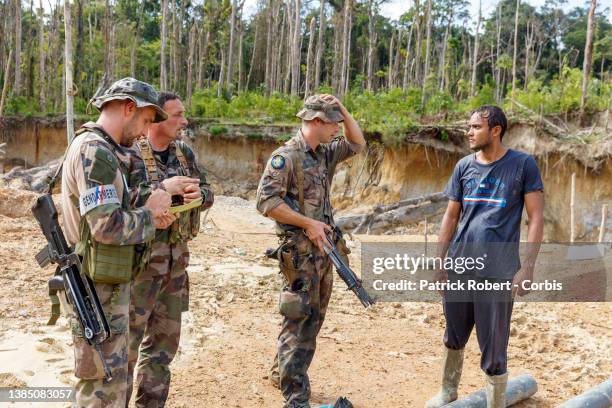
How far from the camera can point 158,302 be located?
10.6 feet

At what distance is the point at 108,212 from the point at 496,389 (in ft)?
7.96

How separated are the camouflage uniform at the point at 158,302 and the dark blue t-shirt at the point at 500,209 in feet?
5.64

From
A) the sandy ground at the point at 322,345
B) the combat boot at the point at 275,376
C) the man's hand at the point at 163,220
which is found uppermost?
the man's hand at the point at 163,220

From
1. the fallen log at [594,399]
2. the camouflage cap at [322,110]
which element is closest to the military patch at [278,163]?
the camouflage cap at [322,110]

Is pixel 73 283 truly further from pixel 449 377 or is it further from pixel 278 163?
pixel 449 377

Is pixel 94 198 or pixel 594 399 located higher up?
pixel 94 198

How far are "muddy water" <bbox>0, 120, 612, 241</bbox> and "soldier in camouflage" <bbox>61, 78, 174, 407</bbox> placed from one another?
1421cm

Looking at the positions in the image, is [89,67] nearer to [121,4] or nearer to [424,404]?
[121,4]

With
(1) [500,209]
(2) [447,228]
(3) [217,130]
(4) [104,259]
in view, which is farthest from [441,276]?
(3) [217,130]

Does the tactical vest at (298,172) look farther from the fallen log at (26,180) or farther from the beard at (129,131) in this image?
the fallen log at (26,180)

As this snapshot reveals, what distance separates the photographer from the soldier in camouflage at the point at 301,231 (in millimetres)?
3480

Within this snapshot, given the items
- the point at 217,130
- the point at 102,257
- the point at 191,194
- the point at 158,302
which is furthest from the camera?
the point at 217,130

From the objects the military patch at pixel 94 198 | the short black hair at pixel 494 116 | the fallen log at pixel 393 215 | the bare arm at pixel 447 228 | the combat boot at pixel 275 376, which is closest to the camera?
the military patch at pixel 94 198

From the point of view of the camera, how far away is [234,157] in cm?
2022
